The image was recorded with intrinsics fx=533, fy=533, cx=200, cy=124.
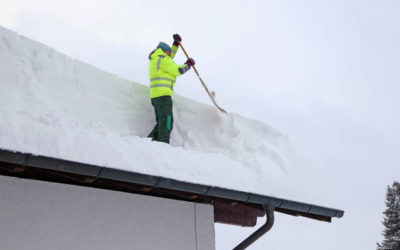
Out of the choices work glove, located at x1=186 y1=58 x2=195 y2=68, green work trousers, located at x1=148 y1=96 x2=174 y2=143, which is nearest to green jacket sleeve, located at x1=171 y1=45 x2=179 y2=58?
work glove, located at x1=186 y1=58 x2=195 y2=68

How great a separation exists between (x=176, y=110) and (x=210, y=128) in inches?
18.6

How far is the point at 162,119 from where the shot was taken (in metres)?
5.95

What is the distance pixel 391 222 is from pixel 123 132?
16725mm

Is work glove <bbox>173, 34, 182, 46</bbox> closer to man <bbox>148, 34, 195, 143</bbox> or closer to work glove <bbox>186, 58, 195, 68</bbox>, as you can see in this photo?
man <bbox>148, 34, 195, 143</bbox>

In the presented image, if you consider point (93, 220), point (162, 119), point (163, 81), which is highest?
point (163, 81)

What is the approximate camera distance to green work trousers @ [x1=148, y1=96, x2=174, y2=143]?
586 cm

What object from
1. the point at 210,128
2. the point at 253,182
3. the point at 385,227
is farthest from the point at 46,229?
the point at 385,227

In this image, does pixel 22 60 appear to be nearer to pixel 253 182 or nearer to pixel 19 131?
pixel 19 131

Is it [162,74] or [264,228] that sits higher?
[162,74]

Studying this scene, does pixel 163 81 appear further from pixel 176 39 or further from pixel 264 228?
pixel 264 228

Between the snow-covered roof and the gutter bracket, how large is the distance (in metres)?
0.16

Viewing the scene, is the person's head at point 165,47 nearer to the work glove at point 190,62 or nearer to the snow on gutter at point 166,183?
the work glove at point 190,62

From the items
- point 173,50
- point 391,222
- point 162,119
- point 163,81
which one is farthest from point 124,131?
point 391,222

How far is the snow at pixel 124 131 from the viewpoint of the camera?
12.4 feet
